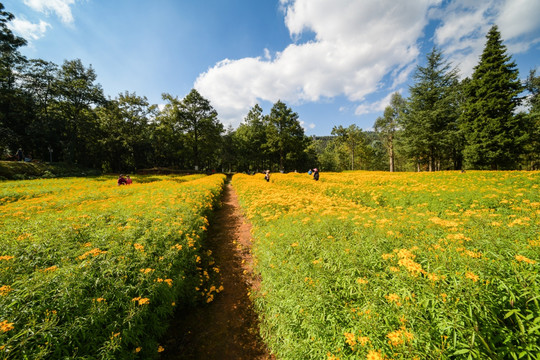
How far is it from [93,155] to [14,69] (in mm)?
16161

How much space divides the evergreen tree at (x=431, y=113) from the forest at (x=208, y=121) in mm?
139

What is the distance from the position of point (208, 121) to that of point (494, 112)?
44.3m

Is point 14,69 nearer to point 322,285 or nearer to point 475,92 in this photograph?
point 322,285

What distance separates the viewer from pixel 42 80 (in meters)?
32.0

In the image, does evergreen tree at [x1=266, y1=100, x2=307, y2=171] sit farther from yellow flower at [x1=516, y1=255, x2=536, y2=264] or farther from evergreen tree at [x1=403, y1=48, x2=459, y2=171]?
yellow flower at [x1=516, y1=255, x2=536, y2=264]

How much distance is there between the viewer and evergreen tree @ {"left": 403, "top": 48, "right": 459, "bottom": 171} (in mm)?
28797

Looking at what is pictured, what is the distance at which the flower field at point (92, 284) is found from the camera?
2248 mm

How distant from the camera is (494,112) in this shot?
22281 mm

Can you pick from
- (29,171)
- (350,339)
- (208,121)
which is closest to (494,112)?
(350,339)

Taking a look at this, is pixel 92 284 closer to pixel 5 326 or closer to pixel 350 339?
pixel 5 326

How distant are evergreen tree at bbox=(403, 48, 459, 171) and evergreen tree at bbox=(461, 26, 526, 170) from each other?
16.0 feet

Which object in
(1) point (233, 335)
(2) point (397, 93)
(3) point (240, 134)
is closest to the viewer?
(1) point (233, 335)

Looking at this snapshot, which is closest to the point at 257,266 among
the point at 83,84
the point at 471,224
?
the point at 471,224

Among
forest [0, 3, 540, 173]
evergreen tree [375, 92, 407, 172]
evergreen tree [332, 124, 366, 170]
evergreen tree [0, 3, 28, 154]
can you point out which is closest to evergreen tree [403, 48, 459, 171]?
forest [0, 3, 540, 173]
